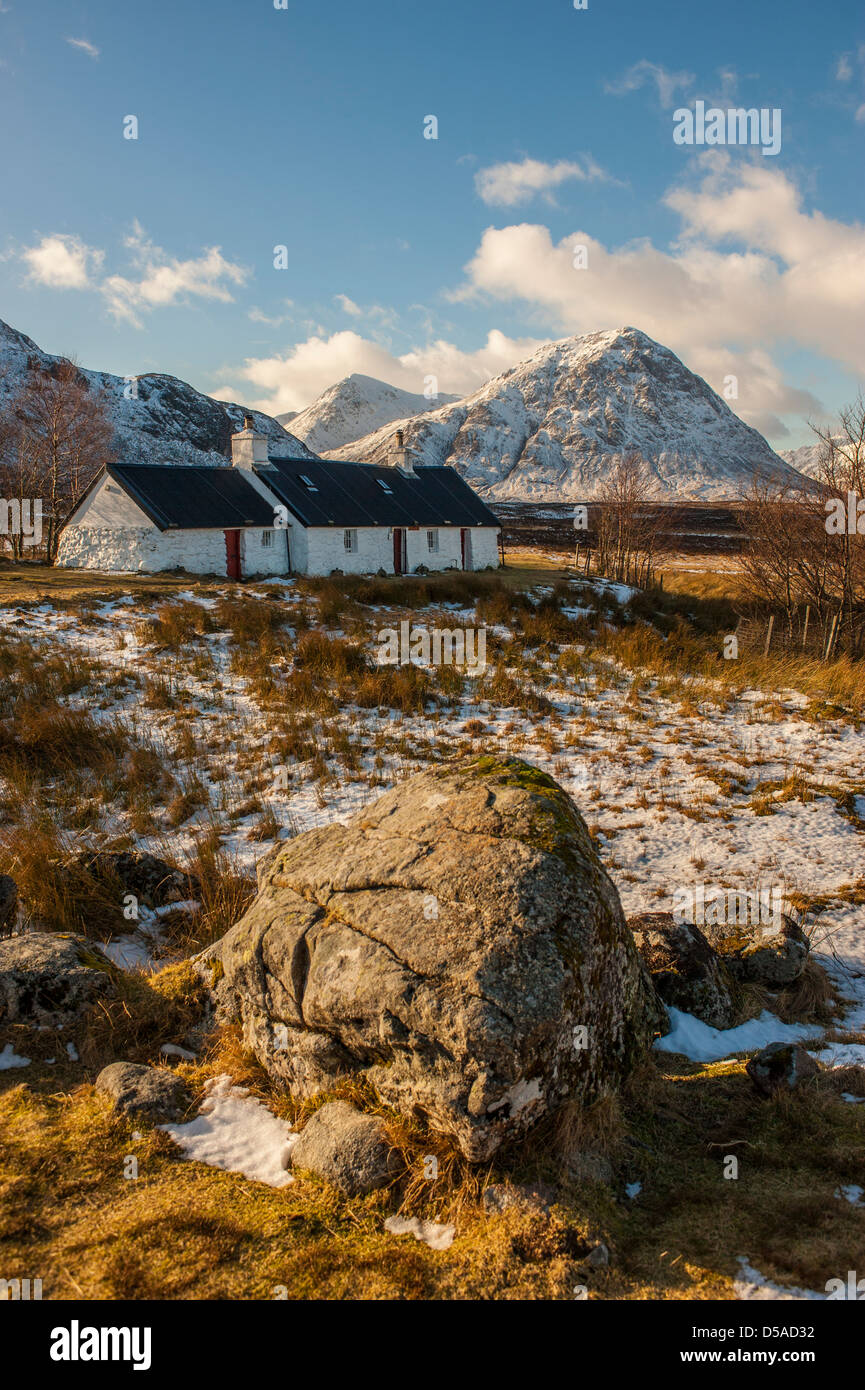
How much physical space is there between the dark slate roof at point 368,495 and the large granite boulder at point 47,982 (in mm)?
29202

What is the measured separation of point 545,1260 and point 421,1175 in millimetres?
706

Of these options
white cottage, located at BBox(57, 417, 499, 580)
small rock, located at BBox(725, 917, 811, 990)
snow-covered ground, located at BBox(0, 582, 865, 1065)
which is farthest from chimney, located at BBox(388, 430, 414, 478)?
small rock, located at BBox(725, 917, 811, 990)

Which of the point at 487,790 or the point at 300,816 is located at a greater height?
the point at 487,790

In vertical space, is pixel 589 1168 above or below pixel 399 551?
below

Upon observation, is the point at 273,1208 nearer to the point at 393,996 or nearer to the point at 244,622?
the point at 393,996

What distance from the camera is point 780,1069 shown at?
428cm

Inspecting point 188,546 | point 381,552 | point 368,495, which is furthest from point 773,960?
point 368,495

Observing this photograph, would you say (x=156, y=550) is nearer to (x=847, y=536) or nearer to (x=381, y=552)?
(x=381, y=552)

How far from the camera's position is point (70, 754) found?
1144cm

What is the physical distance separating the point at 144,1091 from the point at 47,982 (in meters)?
1.37

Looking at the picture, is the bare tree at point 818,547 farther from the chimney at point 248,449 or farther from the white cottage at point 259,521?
the chimney at point 248,449

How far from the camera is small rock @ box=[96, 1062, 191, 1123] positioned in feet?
13.9

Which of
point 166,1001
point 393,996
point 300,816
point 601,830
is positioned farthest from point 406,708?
point 393,996

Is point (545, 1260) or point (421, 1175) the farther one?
point (421, 1175)
